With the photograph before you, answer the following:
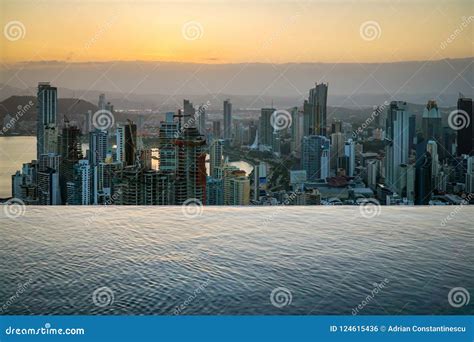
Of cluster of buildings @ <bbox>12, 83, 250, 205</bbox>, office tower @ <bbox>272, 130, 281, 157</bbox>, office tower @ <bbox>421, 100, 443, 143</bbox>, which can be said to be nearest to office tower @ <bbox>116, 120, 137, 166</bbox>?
cluster of buildings @ <bbox>12, 83, 250, 205</bbox>

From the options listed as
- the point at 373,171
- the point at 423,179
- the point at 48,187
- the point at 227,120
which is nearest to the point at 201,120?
the point at 227,120

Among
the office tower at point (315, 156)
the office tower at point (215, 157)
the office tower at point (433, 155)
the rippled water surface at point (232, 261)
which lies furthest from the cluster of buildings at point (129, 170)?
the office tower at point (433, 155)

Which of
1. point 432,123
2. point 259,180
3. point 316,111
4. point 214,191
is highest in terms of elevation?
point 316,111

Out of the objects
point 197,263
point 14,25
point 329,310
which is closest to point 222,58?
point 14,25

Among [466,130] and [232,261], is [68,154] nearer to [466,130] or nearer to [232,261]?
[232,261]

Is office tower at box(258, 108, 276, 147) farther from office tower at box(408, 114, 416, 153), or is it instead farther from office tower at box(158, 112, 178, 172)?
office tower at box(408, 114, 416, 153)

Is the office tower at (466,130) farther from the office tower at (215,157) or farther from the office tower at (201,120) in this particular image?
the office tower at (201,120)
